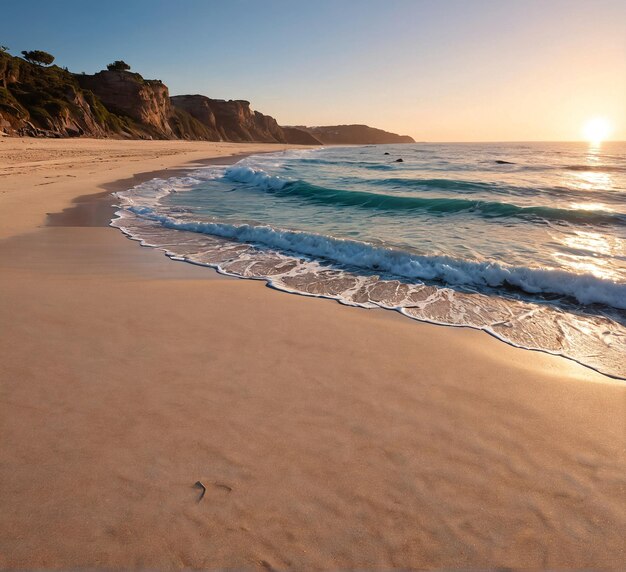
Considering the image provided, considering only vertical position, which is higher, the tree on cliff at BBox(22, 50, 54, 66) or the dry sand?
the tree on cliff at BBox(22, 50, 54, 66)

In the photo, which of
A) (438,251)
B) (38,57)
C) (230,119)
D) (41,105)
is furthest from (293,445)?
(230,119)

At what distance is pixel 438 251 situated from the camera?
704 cm

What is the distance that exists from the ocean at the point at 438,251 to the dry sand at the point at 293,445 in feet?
2.77

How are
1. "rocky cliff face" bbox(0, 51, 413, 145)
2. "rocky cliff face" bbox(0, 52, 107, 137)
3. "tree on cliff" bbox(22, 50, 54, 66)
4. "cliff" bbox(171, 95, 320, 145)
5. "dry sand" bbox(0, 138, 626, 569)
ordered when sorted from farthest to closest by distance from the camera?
"cliff" bbox(171, 95, 320, 145), "tree on cliff" bbox(22, 50, 54, 66), "rocky cliff face" bbox(0, 51, 413, 145), "rocky cliff face" bbox(0, 52, 107, 137), "dry sand" bbox(0, 138, 626, 569)

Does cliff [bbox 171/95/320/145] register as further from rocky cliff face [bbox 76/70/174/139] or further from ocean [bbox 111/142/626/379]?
ocean [bbox 111/142/626/379]

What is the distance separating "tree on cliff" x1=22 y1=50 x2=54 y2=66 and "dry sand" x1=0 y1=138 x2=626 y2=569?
7133cm

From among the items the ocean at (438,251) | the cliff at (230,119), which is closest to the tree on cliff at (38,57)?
the cliff at (230,119)

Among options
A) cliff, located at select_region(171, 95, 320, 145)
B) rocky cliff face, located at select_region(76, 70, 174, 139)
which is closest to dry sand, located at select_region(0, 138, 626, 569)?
rocky cliff face, located at select_region(76, 70, 174, 139)

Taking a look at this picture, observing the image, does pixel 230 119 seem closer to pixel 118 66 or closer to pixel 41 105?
pixel 118 66

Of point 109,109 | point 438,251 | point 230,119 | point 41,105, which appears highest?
point 230,119

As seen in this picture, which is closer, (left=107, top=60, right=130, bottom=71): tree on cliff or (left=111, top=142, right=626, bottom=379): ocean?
(left=111, top=142, right=626, bottom=379): ocean

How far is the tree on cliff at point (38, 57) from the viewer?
183 ft

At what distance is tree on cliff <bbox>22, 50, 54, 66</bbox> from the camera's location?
55.8 m

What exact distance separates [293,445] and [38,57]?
74.6 m
